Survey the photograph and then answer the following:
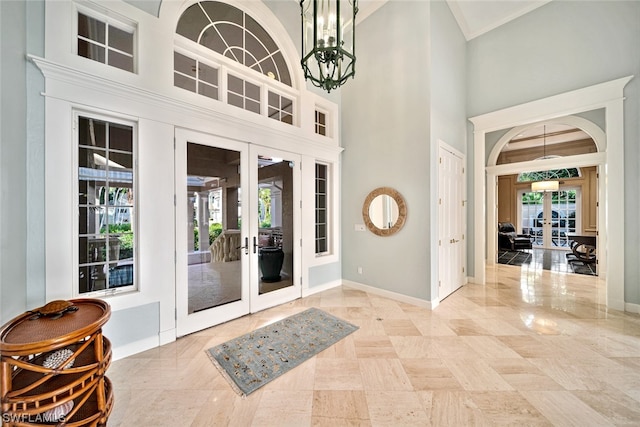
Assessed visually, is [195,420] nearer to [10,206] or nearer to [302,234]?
[10,206]

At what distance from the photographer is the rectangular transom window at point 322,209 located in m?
4.58

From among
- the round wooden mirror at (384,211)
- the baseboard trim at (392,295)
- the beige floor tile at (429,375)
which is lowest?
the beige floor tile at (429,375)

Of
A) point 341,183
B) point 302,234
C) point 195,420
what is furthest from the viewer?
point 341,183

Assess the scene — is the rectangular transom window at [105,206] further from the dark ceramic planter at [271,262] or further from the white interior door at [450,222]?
the white interior door at [450,222]

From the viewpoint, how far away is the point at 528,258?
24.8 feet

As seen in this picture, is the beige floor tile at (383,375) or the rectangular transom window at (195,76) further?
the rectangular transom window at (195,76)

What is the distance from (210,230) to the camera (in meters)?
3.15

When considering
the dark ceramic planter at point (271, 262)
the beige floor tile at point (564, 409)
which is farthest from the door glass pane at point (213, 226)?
the beige floor tile at point (564, 409)

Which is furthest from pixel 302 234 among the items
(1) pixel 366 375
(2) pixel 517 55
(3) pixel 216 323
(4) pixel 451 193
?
(2) pixel 517 55

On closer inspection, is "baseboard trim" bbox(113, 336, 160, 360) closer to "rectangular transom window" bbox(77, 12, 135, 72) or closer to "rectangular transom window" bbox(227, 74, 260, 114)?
"rectangular transom window" bbox(77, 12, 135, 72)

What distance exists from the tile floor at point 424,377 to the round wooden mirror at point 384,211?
1389 millimetres

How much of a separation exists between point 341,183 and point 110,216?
11.5 ft

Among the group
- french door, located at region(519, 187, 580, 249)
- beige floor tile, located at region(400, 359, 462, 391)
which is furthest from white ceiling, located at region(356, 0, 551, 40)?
french door, located at region(519, 187, 580, 249)

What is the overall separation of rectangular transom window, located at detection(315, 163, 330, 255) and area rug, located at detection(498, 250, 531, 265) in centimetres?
564
